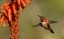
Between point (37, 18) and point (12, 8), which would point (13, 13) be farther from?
point (37, 18)

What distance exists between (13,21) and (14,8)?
0.11 metres

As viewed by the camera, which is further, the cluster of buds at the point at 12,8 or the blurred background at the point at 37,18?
the blurred background at the point at 37,18

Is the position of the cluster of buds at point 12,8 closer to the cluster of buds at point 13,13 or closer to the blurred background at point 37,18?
the cluster of buds at point 13,13

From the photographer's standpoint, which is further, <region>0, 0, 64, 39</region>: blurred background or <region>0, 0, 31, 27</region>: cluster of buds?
<region>0, 0, 64, 39</region>: blurred background

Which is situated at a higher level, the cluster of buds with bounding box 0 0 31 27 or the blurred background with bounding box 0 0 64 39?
the cluster of buds with bounding box 0 0 31 27

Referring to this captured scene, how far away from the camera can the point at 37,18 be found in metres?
4.02

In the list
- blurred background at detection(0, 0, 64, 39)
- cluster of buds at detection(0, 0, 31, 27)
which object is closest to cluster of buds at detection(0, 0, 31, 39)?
cluster of buds at detection(0, 0, 31, 27)

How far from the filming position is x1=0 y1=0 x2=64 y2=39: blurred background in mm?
3832

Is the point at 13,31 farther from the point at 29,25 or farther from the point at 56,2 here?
the point at 56,2

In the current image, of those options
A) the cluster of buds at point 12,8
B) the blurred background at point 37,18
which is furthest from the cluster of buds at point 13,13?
the blurred background at point 37,18

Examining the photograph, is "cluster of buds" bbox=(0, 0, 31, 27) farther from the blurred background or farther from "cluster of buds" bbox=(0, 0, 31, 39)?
the blurred background

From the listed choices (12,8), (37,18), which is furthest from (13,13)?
(37,18)

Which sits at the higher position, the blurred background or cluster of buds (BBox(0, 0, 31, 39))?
cluster of buds (BBox(0, 0, 31, 39))

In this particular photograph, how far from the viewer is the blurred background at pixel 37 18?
383cm
